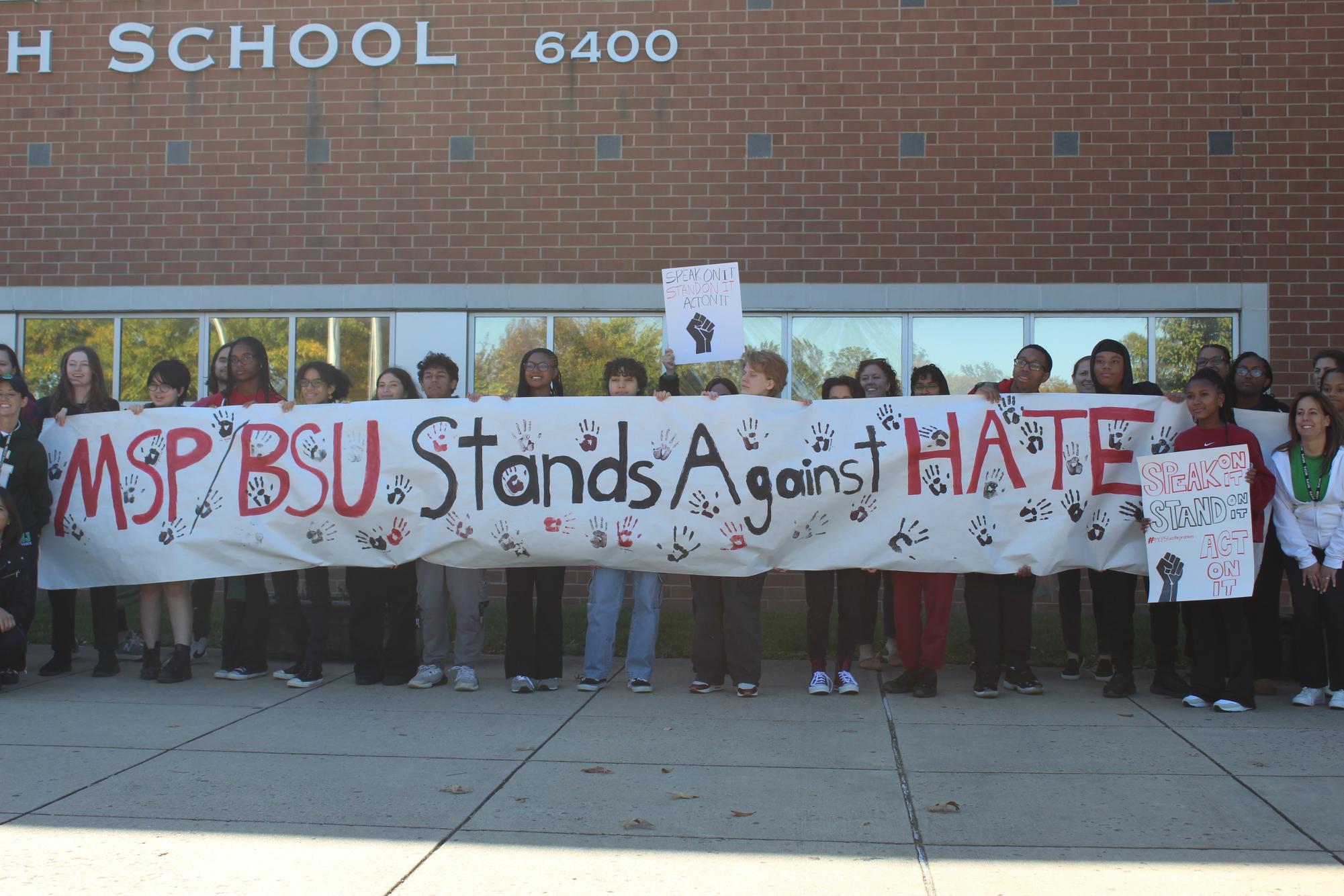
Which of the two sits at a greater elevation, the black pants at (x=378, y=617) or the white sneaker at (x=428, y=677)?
the black pants at (x=378, y=617)

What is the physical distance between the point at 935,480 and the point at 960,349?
143 inches

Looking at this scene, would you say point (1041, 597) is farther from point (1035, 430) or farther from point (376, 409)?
point (376, 409)

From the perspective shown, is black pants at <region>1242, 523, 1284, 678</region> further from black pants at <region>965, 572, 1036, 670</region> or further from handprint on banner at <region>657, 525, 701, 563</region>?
handprint on banner at <region>657, 525, 701, 563</region>

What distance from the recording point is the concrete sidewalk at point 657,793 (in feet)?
12.6

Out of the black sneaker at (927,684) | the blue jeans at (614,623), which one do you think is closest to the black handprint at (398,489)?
the blue jeans at (614,623)

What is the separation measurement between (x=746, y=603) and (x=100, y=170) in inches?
297

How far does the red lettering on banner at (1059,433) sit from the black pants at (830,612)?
1.25 m

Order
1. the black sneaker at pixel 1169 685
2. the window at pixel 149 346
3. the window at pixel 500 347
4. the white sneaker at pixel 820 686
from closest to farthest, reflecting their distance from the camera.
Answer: the black sneaker at pixel 1169 685, the white sneaker at pixel 820 686, the window at pixel 500 347, the window at pixel 149 346

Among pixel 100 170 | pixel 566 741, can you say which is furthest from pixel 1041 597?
pixel 100 170

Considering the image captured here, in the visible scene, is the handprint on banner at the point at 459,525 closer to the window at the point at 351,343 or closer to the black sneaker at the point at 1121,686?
the black sneaker at the point at 1121,686

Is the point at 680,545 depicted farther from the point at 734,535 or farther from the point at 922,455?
the point at 922,455

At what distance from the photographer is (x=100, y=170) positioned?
36.0 feet

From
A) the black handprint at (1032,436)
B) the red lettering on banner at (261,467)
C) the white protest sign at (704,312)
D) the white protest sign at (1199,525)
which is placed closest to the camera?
the white protest sign at (1199,525)

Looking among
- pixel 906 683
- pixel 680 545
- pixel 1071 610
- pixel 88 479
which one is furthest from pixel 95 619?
pixel 1071 610
